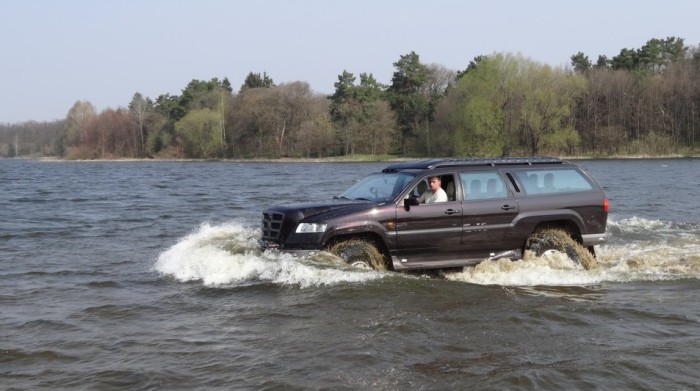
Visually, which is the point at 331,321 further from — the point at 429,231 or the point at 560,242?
the point at 560,242

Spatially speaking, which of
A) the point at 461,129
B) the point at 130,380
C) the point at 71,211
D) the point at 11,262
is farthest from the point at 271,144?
the point at 130,380

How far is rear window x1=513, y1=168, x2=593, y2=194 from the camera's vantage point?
35.9ft

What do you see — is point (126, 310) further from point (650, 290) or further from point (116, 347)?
point (650, 290)

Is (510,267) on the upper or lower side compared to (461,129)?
lower

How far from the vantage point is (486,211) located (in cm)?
1048

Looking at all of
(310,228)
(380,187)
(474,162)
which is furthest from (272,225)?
(474,162)

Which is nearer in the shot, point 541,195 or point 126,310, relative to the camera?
point 126,310

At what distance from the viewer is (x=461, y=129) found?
7744 cm

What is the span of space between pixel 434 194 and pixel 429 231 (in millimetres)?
599

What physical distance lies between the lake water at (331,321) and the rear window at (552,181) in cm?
120

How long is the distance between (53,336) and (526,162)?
7439 mm

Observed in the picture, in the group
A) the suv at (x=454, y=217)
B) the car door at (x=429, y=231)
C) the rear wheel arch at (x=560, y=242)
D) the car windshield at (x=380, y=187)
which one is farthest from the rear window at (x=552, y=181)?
the car windshield at (x=380, y=187)

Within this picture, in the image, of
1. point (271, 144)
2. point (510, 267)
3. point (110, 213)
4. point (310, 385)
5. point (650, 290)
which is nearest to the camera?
point (310, 385)

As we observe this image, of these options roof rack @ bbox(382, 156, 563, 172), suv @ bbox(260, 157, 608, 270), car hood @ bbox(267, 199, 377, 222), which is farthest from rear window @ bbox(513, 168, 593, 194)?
car hood @ bbox(267, 199, 377, 222)
